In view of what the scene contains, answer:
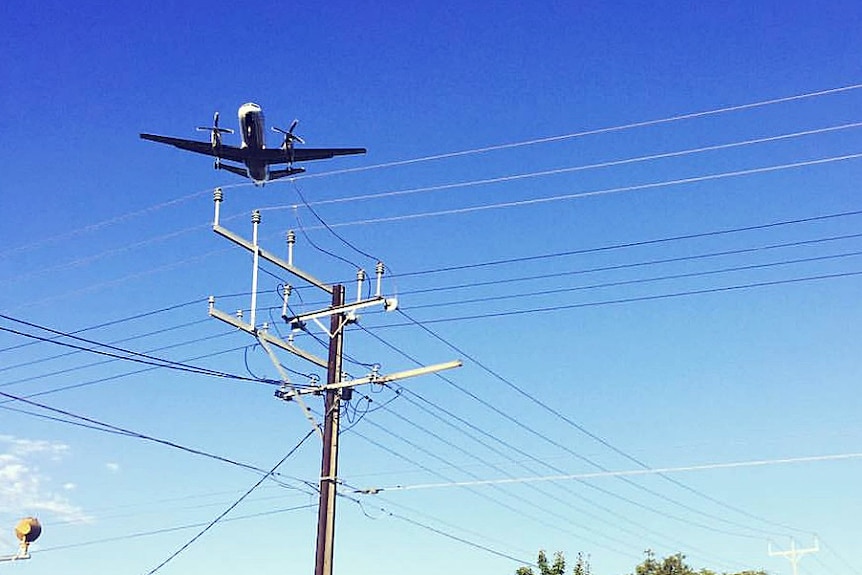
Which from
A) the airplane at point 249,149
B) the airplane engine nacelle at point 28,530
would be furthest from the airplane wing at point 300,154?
the airplane engine nacelle at point 28,530

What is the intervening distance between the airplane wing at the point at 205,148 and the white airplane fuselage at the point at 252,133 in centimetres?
23

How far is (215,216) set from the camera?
77.3 ft

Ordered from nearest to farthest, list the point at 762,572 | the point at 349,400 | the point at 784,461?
the point at 784,461, the point at 349,400, the point at 762,572

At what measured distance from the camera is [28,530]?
68.3 feet

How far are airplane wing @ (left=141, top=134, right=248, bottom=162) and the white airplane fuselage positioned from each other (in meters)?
0.23

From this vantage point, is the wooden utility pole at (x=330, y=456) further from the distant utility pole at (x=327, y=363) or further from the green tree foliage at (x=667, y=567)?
the green tree foliage at (x=667, y=567)

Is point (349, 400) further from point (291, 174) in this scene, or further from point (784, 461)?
point (784, 461)

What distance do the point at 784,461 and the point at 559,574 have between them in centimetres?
2351

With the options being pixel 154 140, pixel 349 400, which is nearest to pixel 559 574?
pixel 349 400

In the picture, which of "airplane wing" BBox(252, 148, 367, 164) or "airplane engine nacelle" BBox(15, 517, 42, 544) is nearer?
"airplane engine nacelle" BBox(15, 517, 42, 544)

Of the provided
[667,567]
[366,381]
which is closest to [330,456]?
[366,381]

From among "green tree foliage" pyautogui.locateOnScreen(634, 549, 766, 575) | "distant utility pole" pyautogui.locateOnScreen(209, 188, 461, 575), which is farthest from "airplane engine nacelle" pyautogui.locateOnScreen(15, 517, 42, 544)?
"green tree foliage" pyautogui.locateOnScreen(634, 549, 766, 575)

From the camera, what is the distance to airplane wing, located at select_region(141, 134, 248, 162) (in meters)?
28.5

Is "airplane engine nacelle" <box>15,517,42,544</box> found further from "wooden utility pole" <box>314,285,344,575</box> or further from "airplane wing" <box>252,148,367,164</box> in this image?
"airplane wing" <box>252,148,367,164</box>
